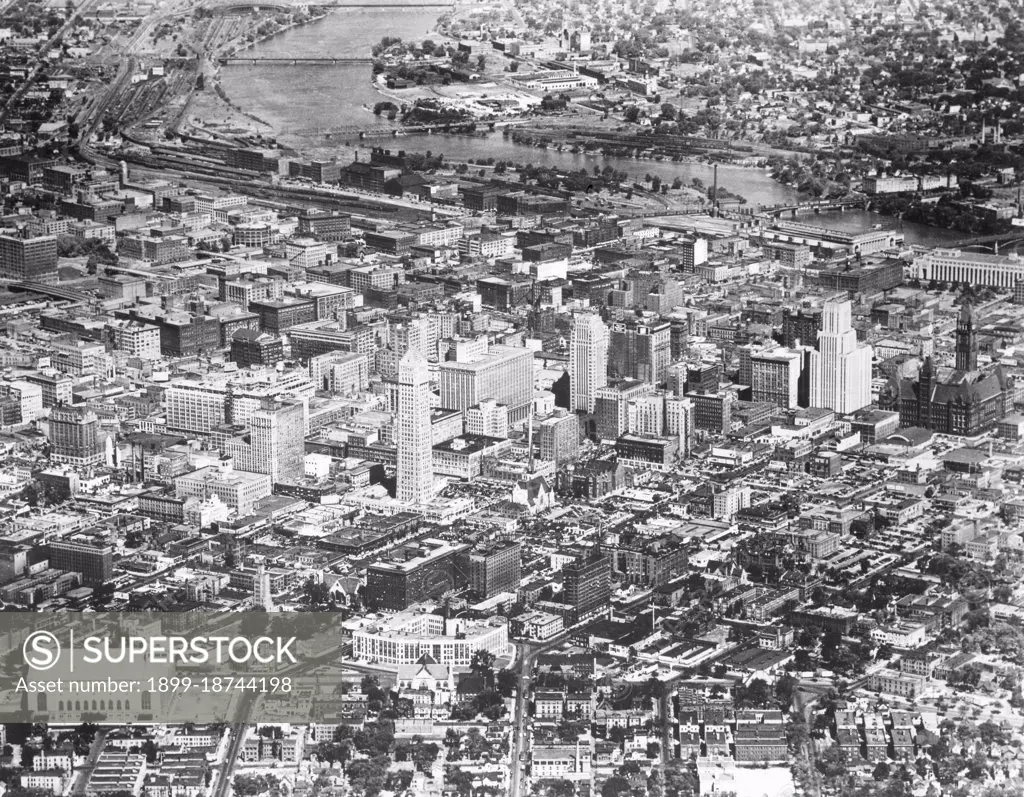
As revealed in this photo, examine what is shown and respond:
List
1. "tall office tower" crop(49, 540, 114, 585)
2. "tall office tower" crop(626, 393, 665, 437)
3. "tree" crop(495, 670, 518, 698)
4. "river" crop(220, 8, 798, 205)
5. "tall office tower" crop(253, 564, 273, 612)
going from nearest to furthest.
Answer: "tree" crop(495, 670, 518, 698) < "tall office tower" crop(253, 564, 273, 612) < "tall office tower" crop(49, 540, 114, 585) < "tall office tower" crop(626, 393, 665, 437) < "river" crop(220, 8, 798, 205)

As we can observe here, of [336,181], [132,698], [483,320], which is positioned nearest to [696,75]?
[336,181]

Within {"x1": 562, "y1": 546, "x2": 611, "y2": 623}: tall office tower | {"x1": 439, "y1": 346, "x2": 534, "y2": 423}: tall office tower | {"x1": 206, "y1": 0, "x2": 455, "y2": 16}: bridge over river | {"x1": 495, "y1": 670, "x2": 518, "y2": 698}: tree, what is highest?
{"x1": 206, "y1": 0, "x2": 455, "y2": 16}: bridge over river

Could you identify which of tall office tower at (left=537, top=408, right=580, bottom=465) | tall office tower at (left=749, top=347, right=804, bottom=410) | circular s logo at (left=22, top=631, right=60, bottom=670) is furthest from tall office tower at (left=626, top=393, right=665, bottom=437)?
circular s logo at (left=22, top=631, right=60, bottom=670)

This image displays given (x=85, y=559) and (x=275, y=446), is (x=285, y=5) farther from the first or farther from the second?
(x=85, y=559)

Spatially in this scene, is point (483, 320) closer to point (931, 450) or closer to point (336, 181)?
point (931, 450)

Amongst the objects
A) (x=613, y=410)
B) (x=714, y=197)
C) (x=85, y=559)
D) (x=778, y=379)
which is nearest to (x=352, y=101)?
(x=714, y=197)

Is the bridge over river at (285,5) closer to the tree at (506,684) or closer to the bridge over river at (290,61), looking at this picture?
the bridge over river at (290,61)

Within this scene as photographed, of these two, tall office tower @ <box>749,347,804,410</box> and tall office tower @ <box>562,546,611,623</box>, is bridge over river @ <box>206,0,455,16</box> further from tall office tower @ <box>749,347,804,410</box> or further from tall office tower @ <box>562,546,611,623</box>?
tall office tower @ <box>562,546,611,623</box>
